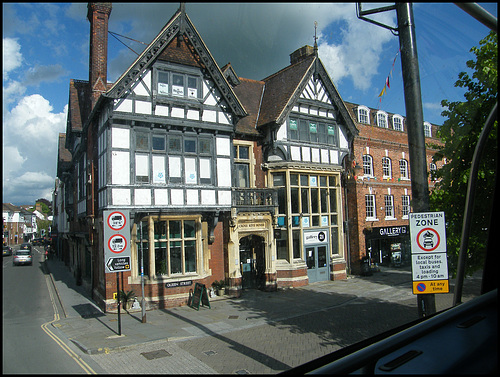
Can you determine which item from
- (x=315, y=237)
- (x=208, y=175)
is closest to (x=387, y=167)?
(x=315, y=237)

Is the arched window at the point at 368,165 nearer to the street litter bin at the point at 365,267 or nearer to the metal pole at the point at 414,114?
the street litter bin at the point at 365,267

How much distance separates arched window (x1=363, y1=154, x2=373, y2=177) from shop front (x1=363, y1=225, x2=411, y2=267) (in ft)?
11.9

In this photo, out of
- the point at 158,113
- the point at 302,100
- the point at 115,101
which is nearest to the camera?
the point at 115,101

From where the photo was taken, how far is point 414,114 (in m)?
3.82

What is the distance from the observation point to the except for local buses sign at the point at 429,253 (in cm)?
420

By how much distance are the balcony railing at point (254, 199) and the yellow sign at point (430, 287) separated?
1062 cm

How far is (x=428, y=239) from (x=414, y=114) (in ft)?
4.79

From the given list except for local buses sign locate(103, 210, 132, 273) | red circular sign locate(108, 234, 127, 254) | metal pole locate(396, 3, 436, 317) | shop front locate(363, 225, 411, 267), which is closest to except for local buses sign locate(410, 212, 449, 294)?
metal pole locate(396, 3, 436, 317)

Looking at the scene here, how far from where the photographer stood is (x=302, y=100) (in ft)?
54.7

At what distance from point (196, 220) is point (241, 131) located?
4473mm

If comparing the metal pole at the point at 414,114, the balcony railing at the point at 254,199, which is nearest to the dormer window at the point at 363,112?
the metal pole at the point at 414,114

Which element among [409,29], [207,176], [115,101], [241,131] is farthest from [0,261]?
[241,131]

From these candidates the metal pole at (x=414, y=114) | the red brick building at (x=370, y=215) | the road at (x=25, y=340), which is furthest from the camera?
the red brick building at (x=370, y=215)

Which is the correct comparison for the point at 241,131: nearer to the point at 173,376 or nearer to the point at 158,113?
the point at 158,113
